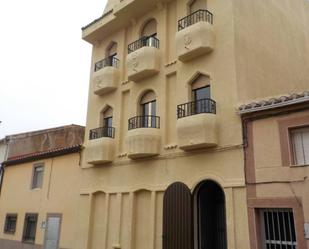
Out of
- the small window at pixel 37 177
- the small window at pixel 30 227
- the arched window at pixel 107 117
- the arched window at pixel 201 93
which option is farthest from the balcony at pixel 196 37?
the small window at pixel 30 227

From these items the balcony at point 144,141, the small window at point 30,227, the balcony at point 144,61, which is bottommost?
the small window at point 30,227

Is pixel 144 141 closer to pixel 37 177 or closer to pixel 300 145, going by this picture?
pixel 300 145

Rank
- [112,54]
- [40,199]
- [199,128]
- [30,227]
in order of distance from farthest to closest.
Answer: [30,227]
[40,199]
[112,54]
[199,128]

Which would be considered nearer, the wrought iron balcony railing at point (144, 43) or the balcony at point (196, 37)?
the balcony at point (196, 37)

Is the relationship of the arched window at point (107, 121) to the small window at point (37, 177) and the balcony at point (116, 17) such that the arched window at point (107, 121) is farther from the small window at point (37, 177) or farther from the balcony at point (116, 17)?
the small window at point (37, 177)

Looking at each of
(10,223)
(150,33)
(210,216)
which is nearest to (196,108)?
(210,216)

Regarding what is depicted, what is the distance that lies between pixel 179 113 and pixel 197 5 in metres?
4.43

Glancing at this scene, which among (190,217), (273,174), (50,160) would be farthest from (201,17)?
(50,160)

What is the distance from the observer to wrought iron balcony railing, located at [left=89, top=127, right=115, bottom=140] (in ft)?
46.9

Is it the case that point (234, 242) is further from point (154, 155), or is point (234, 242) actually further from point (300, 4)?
point (300, 4)

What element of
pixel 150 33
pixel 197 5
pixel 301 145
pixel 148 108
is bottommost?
pixel 301 145

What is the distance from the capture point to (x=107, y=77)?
48.3 ft

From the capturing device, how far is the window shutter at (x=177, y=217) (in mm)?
10172

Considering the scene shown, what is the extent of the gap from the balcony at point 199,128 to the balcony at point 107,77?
488 centimetres
